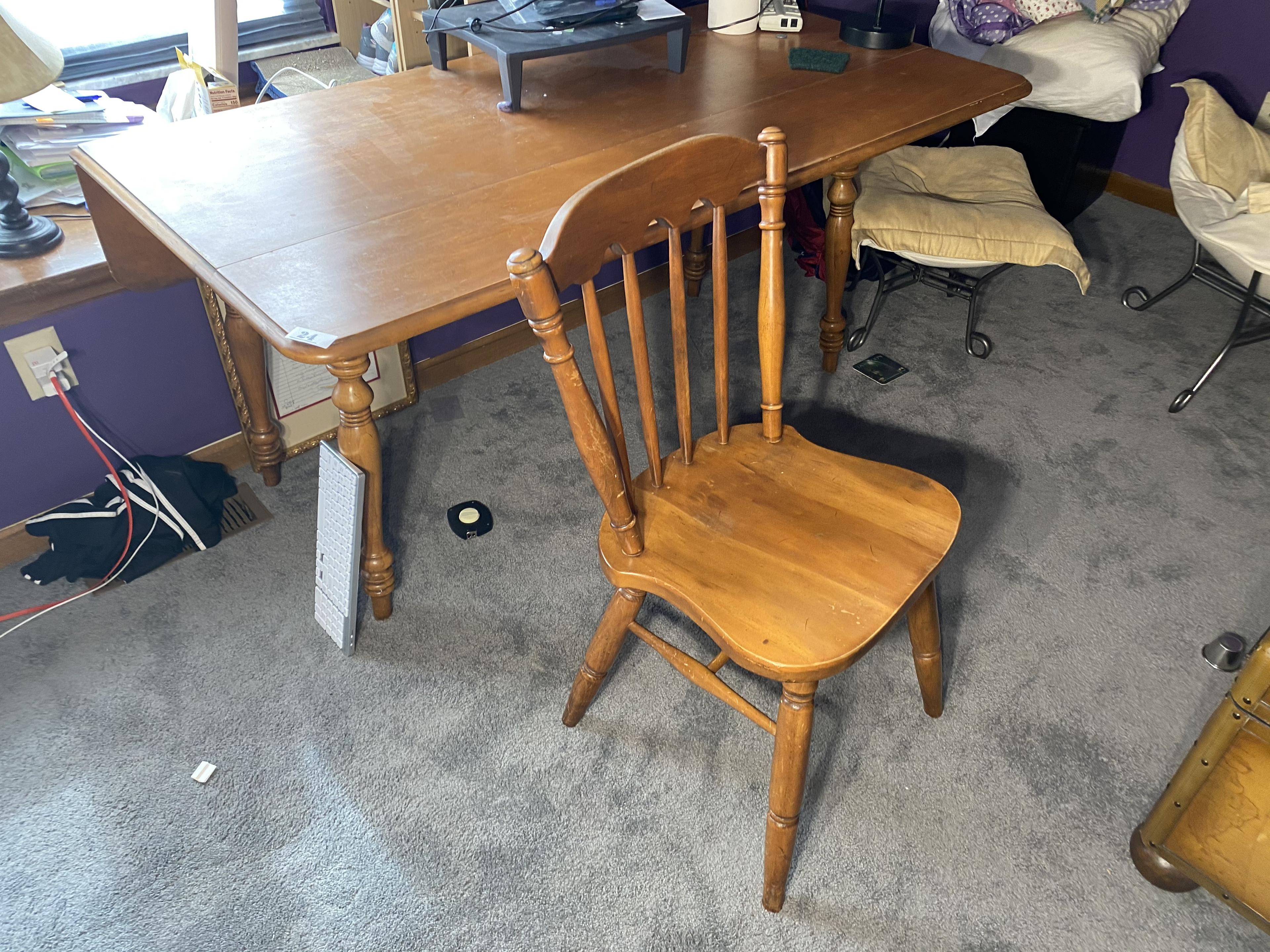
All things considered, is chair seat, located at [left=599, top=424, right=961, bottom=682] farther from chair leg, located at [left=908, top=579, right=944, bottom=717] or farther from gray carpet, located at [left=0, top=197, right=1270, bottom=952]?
gray carpet, located at [left=0, top=197, right=1270, bottom=952]

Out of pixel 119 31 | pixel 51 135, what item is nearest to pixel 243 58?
pixel 119 31

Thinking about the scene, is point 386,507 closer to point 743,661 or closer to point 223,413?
point 223,413

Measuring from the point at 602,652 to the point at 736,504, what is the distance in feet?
1.03

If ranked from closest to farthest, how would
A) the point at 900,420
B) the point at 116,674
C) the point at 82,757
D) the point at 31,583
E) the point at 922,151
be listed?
the point at 82,757 → the point at 116,674 → the point at 31,583 → the point at 900,420 → the point at 922,151

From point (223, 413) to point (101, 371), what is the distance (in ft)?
0.85

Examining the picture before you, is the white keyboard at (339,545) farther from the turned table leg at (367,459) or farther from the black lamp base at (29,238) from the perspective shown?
the black lamp base at (29,238)

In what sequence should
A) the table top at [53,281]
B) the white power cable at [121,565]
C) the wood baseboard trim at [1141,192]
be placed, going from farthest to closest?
the wood baseboard trim at [1141,192] → the white power cable at [121,565] → the table top at [53,281]

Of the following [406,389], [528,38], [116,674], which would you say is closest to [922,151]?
[528,38]

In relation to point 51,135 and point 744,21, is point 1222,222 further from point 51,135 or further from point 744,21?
point 51,135

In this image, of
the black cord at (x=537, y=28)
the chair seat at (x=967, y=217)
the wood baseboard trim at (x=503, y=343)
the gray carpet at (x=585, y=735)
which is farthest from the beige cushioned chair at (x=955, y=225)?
the black cord at (x=537, y=28)

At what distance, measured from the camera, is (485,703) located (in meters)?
1.62

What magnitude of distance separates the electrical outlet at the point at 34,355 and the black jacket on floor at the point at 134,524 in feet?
0.67

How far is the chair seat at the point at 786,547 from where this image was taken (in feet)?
3.85

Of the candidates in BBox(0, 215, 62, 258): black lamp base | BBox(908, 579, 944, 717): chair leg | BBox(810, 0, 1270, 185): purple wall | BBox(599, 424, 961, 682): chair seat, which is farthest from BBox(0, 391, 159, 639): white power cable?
BBox(810, 0, 1270, 185): purple wall
